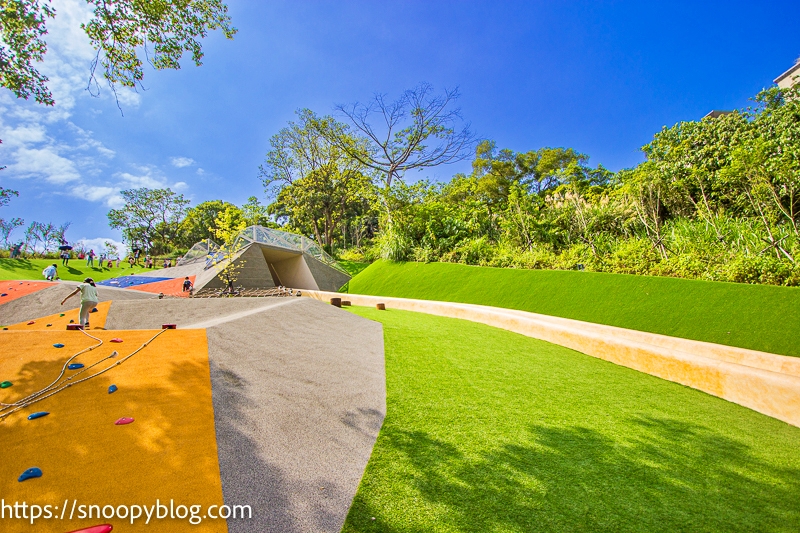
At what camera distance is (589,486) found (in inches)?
93.6

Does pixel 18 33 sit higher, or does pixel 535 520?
pixel 18 33

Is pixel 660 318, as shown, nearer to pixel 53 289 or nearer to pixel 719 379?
pixel 719 379

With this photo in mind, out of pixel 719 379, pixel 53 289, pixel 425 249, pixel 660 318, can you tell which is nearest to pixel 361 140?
pixel 425 249

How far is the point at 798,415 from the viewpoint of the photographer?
349 cm

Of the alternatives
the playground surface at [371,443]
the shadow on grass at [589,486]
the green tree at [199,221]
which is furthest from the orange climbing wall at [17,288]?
the green tree at [199,221]

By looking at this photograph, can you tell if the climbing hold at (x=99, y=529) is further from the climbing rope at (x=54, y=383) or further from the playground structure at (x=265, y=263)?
the playground structure at (x=265, y=263)

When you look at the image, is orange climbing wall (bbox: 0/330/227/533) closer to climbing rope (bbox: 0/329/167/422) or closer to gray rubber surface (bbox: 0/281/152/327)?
climbing rope (bbox: 0/329/167/422)

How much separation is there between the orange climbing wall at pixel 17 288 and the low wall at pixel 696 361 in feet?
51.1

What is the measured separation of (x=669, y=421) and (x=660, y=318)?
3554mm

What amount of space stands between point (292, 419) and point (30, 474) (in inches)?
64.4

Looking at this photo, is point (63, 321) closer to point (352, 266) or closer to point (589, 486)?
point (589, 486)

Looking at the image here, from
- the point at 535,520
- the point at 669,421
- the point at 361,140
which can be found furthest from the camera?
the point at 361,140

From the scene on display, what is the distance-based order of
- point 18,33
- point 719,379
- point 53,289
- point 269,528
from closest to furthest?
point 269,528 → point 719,379 → point 18,33 → point 53,289

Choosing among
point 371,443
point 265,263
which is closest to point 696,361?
point 371,443
